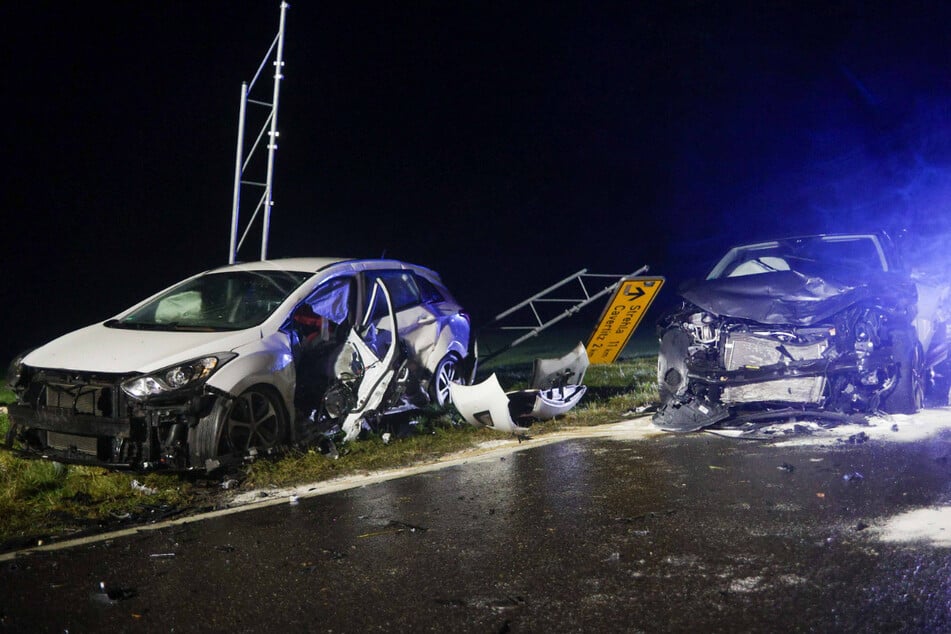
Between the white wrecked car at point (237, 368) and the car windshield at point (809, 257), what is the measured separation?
3281mm

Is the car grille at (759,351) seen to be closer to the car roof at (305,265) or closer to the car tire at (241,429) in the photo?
the car roof at (305,265)

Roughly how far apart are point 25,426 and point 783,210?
38.5 meters

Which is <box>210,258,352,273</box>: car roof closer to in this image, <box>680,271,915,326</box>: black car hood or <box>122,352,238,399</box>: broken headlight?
<box>122,352,238,399</box>: broken headlight

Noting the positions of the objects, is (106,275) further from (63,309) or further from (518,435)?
(518,435)

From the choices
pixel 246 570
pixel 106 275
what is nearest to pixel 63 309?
pixel 106 275

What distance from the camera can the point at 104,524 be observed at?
5453 mm

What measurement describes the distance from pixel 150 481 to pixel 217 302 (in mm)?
2010

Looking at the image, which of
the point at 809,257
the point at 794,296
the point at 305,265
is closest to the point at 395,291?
the point at 305,265

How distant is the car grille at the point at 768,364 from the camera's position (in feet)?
25.8

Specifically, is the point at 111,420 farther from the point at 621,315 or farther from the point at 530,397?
the point at 621,315

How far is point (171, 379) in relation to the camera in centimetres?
627

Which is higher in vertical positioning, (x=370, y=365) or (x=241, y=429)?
Result: (x=370, y=365)

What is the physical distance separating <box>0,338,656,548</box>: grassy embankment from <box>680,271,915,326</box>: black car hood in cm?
169

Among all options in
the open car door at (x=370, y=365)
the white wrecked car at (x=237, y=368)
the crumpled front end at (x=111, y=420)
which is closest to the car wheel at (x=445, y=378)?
the white wrecked car at (x=237, y=368)
